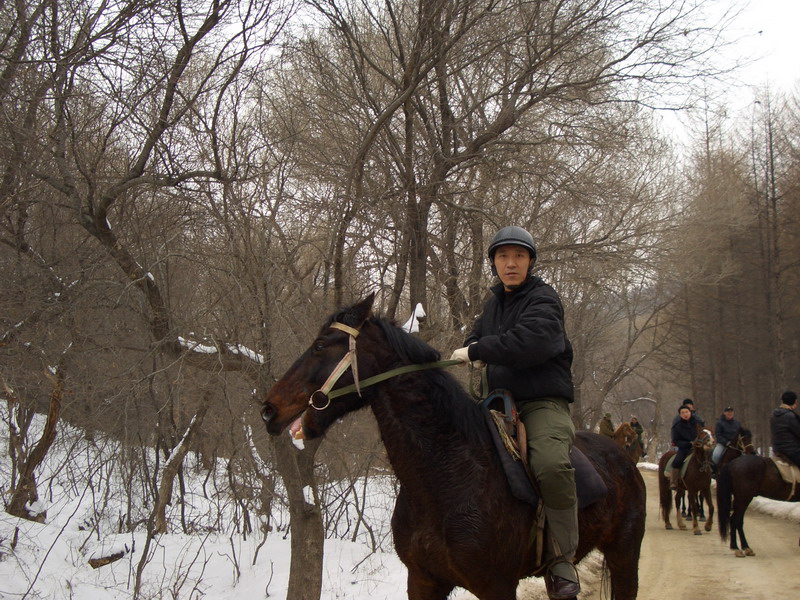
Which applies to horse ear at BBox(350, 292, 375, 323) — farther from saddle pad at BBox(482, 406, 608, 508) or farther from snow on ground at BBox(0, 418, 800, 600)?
snow on ground at BBox(0, 418, 800, 600)

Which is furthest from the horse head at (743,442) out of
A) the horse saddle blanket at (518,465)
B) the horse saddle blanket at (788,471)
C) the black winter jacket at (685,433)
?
the horse saddle blanket at (518,465)

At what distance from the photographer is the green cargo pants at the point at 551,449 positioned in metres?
3.67

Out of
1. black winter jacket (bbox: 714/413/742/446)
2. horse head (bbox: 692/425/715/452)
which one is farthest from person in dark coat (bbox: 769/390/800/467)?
black winter jacket (bbox: 714/413/742/446)

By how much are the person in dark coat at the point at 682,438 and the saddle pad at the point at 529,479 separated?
11.2 m

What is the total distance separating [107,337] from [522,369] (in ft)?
17.8

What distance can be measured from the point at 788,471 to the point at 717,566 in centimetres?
248

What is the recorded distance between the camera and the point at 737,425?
14539mm

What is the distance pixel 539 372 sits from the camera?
4.02 m

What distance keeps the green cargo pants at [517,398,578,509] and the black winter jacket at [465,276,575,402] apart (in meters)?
0.09

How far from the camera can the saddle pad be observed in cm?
370

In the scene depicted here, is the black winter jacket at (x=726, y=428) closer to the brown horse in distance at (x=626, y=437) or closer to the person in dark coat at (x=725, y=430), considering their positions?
the person in dark coat at (x=725, y=430)

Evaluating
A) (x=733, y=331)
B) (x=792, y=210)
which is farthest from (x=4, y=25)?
(x=733, y=331)

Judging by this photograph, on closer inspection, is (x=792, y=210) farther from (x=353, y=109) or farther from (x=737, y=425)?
(x=353, y=109)

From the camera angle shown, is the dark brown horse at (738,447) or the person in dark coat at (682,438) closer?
the dark brown horse at (738,447)
